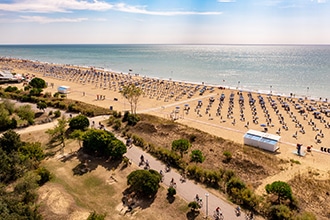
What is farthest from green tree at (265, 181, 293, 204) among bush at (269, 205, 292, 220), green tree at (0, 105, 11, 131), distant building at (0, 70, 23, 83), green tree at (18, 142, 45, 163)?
distant building at (0, 70, 23, 83)

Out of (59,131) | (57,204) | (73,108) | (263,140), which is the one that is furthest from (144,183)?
(73,108)

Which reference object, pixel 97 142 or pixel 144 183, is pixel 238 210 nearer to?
pixel 144 183

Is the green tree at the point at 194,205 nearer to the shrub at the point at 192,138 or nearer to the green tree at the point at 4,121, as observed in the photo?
the shrub at the point at 192,138

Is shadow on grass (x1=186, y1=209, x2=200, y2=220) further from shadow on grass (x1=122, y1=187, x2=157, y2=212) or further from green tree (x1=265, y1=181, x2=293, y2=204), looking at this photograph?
→ green tree (x1=265, y1=181, x2=293, y2=204)

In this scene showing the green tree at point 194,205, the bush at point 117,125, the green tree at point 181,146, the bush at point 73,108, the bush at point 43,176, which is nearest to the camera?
the green tree at point 194,205

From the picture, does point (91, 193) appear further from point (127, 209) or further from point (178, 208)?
point (178, 208)

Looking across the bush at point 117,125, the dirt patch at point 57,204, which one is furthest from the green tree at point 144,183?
the bush at point 117,125
